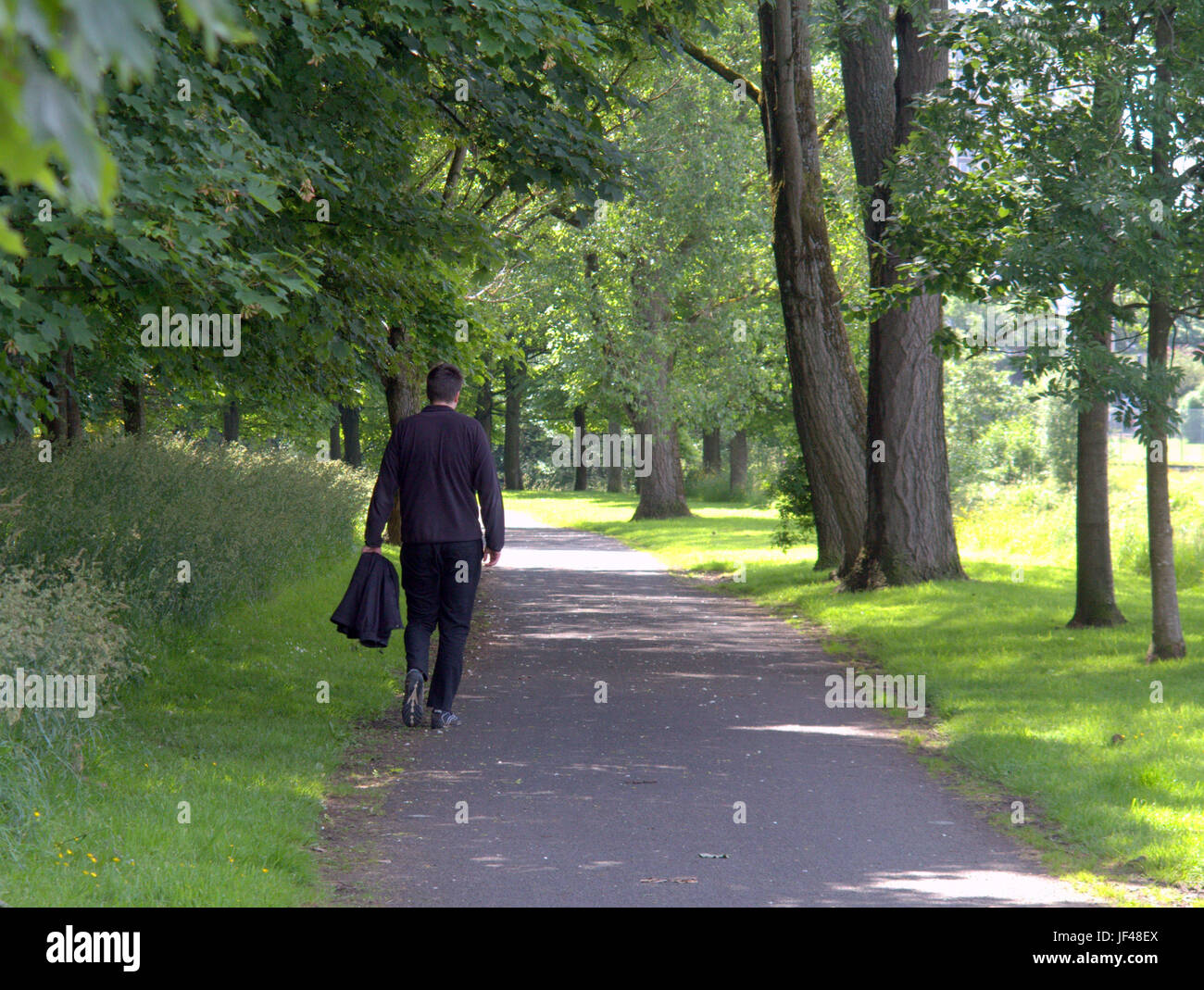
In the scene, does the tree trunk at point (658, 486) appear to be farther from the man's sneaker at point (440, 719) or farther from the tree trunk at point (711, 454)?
the man's sneaker at point (440, 719)

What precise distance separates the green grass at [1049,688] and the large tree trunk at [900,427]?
593 millimetres

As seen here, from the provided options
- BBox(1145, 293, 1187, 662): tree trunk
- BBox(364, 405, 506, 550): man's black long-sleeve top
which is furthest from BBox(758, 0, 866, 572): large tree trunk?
BBox(364, 405, 506, 550): man's black long-sleeve top

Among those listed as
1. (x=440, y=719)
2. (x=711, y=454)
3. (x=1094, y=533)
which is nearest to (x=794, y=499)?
(x=1094, y=533)

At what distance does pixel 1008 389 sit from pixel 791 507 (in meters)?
47.5

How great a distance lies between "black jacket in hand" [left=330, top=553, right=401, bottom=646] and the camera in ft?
25.0

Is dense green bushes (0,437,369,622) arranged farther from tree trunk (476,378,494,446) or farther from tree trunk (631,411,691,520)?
tree trunk (476,378,494,446)

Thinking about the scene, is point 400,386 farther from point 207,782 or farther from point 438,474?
point 207,782

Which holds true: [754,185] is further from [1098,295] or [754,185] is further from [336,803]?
[336,803]

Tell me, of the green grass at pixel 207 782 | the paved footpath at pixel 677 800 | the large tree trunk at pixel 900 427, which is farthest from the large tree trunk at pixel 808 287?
the green grass at pixel 207 782

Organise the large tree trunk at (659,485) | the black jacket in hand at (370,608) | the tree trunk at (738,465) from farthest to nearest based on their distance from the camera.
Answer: the tree trunk at (738,465), the large tree trunk at (659,485), the black jacket in hand at (370,608)

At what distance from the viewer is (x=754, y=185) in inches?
1103

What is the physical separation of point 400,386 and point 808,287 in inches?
288

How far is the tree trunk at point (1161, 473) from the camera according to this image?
31.2 feet
